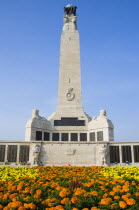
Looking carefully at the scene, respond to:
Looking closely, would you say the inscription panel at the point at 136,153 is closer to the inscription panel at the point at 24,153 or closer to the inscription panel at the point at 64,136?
the inscription panel at the point at 64,136

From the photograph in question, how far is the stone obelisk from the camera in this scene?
133ft

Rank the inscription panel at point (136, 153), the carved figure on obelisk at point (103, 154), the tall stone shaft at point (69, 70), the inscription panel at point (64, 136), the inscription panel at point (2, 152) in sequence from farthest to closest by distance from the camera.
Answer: the tall stone shaft at point (69, 70), the inscription panel at point (64, 136), the inscription panel at point (136, 153), the inscription panel at point (2, 152), the carved figure on obelisk at point (103, 154)

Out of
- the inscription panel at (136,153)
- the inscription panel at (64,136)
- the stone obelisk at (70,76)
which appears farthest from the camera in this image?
the stone obelisk at (70,76)

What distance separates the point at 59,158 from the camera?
2958 centimetres

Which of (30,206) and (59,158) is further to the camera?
(59,158)

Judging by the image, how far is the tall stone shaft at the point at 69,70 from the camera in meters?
41.2

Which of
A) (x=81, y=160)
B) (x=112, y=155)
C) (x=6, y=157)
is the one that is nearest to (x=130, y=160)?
(x=112, y=155)

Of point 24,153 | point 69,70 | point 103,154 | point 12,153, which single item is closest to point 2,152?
point 12,153

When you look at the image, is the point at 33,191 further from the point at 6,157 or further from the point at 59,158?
the point at 6,157

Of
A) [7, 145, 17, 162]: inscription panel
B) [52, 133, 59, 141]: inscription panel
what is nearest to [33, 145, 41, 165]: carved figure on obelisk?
[7, 145, 17, 162]: inscription panel

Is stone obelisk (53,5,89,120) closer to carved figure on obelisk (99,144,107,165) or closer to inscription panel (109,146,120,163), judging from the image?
inscription panel (109,146,120,163)

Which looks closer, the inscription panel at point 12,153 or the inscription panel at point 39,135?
the inscription panel at point 12,153

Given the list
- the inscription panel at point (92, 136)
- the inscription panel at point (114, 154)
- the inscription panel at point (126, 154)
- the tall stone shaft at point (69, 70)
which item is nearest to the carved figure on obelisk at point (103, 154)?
the inscription panel at point (114, 154)

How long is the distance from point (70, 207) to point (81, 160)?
961 inches
